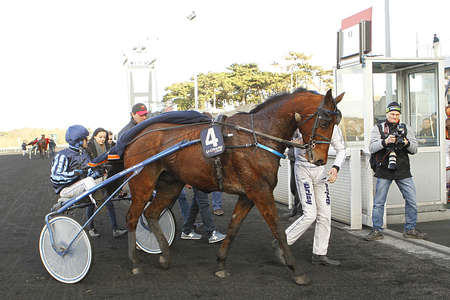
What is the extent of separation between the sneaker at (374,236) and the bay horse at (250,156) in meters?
2.03

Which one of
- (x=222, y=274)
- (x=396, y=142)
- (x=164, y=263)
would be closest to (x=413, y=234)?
(x=396, y=142)

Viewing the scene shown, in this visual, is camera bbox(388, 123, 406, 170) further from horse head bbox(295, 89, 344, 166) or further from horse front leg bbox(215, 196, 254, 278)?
horse front leg bbox(215, 196, 254, 278)

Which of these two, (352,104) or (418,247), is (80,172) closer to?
(418,247)

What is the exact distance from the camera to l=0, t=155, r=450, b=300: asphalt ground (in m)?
4.41

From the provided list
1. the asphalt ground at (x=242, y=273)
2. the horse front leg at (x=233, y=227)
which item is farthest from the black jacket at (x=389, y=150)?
the horse front leg at (x=233, y=227)

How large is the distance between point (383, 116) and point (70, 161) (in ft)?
17.8

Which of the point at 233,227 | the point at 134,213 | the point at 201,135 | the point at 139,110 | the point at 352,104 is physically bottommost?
the point at 233,227

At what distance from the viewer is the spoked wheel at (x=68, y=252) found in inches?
192

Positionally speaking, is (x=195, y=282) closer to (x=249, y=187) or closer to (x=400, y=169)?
(x=249, y=187)

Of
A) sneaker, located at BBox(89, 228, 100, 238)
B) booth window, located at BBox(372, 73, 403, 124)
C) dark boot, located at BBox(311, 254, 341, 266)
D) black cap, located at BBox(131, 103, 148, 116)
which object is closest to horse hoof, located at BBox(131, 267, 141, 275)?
dark boot, located at BBox(311, 254, 341, 266)

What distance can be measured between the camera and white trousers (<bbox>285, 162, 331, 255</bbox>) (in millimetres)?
1385

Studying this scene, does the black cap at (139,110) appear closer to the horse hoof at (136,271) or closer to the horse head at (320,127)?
the horse hoof at (136,271)

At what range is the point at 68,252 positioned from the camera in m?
4.97

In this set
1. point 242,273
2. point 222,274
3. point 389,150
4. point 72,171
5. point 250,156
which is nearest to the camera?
point 250,156
